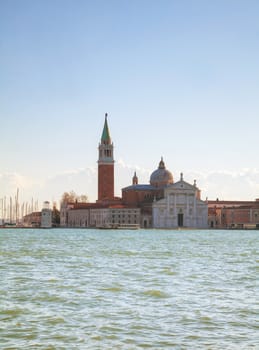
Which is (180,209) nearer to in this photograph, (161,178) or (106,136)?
(161,178)

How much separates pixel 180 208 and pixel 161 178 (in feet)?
26.4

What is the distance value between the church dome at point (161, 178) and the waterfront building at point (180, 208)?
5.83 metres

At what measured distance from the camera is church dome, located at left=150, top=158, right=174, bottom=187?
361 feet

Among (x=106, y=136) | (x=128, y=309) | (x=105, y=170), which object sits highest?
(x=106, y=136)

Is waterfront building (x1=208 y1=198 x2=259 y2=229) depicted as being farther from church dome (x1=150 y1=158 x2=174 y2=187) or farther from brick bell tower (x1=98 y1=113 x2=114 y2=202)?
brick bell tower (x1=98 y1=113 x2=114 y2=202)

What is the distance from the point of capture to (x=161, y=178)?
110 metres

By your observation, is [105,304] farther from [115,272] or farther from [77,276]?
[115,272]

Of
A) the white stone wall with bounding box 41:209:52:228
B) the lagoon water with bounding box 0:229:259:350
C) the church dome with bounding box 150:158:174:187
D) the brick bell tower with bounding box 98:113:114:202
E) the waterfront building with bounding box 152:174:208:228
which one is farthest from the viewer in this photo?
the white stone wall with bounding box 41:209:52:228

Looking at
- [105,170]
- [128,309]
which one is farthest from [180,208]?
[128,309]

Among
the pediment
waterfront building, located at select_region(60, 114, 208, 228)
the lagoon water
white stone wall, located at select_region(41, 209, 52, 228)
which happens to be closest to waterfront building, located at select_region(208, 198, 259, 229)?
waterfront building, located at select_region(60, 114, 208, 228)

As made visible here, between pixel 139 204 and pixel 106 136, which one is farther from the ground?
pixel 106 136

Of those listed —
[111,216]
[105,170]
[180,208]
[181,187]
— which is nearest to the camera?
[181,187]

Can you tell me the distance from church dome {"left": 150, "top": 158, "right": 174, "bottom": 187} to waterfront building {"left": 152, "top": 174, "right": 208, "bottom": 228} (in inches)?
230

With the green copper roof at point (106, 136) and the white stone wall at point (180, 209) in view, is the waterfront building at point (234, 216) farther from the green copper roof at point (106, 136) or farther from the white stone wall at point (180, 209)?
the green copper roof at point (106, 136)
